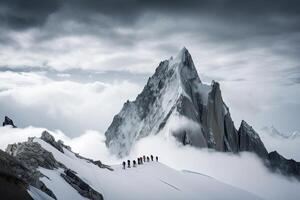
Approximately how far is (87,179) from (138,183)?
982cm

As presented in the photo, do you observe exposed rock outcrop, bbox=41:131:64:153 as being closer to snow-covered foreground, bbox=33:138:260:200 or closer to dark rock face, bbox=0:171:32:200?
snow-covered foreground, bbox=33:138:260:200

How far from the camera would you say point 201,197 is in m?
56.8

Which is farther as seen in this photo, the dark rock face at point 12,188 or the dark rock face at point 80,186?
the dark rock face at point 80,186

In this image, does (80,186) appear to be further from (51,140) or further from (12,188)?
(12,188)

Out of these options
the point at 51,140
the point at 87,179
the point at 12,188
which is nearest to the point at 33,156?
the point at 87,179

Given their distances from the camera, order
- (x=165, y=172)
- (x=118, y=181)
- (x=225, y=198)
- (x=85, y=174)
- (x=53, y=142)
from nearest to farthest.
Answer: (x=85, y=174), (x=118, y=181), (x=53, y=142), (x=225, y=198), (x=165, y=172)

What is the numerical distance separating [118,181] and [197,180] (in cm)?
1839

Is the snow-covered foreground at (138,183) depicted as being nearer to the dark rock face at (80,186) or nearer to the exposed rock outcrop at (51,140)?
the dark rock face at (80,186)

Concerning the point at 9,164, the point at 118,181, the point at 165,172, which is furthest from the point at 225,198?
the point at 9,164

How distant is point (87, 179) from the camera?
1847 inches

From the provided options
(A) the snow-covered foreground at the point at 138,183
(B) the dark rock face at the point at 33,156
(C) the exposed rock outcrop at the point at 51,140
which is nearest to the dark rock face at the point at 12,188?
(A) the snow-covered foreground at the point at 138,183

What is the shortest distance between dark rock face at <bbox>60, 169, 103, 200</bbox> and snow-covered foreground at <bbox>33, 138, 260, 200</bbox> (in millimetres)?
883

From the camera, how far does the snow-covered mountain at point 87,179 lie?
96.0 feet

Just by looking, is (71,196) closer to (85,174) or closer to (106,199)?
(106,199)
